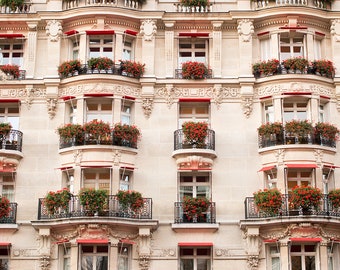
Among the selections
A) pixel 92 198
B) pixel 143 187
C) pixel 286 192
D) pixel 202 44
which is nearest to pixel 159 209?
pixel 143 187

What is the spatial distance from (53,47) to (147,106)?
16.7ft

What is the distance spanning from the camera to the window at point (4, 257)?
2867 cm

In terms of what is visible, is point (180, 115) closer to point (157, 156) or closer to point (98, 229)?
point (157, 156)

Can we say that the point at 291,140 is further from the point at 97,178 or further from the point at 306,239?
the point at 97,178

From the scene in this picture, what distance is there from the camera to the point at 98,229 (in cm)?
2769

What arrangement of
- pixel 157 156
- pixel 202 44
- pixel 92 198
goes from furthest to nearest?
pixel 202 44 < pixel 157 156 < pixel 92 198

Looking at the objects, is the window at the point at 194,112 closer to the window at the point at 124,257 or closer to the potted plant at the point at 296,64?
the potted plant at the point at 296,64

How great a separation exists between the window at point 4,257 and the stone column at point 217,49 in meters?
11.6

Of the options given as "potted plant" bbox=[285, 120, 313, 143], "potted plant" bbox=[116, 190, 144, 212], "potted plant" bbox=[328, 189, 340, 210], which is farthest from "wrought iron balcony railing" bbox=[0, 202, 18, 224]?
"potted plant" bbox=[328, 189, 340, 210]

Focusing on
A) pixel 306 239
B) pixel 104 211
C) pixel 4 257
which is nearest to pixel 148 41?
pixel 104 211

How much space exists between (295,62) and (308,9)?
2.59m

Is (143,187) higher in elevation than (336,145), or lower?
lower

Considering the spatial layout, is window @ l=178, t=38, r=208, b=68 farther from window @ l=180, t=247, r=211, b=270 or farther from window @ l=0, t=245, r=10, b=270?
window @ l=0, t=245, r=10, b=270

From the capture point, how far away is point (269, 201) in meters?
27.8
